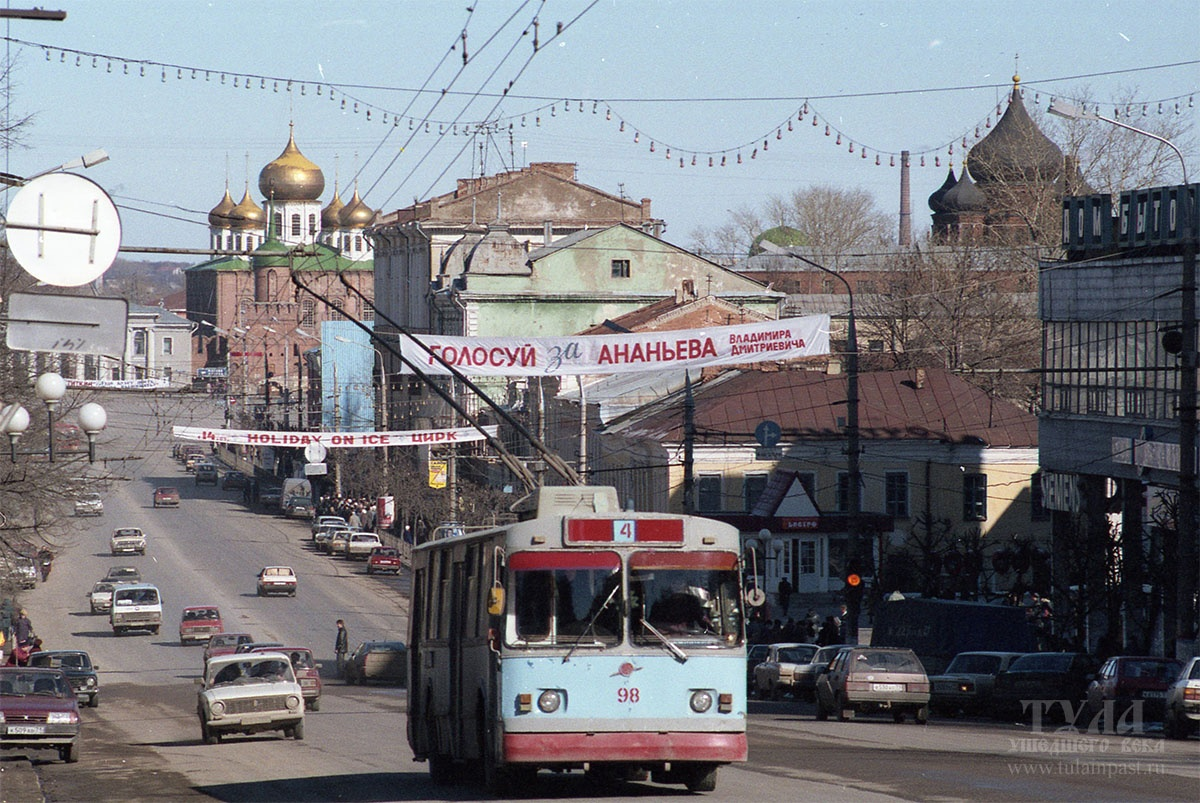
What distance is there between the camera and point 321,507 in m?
92.3

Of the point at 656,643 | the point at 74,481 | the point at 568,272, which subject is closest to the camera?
the point at 656,643

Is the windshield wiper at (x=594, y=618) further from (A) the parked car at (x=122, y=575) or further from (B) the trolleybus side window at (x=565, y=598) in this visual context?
(A) the parked car at (x=122, y=575)

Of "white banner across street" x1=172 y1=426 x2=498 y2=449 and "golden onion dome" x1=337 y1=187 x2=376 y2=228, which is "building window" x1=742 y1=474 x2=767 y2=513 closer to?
"white banner across street" x1=172 y1=426 x2=498 y2=449

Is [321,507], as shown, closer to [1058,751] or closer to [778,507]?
[778,507]

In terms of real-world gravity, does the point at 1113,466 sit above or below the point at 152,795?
above

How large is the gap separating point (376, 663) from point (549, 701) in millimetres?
30953

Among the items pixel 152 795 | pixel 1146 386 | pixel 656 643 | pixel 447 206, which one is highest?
pixel 447 206

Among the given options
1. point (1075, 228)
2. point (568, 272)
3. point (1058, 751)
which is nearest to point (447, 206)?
point (568, 272)

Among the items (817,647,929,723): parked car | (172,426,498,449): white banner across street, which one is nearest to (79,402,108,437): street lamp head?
(817,647,929,723): parked car

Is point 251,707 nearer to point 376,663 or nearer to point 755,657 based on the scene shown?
point 755,657

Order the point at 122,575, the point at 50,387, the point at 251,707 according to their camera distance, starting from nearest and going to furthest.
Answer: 1. the point at 50,387
2. the point at 251,707
3. the point at 122,575

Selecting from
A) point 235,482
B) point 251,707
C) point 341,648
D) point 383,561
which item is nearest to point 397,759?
point 251,707

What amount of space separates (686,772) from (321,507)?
7877 cm

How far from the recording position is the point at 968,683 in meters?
31.0
